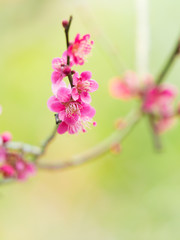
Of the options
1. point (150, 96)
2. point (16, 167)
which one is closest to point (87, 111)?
point (16, 167)

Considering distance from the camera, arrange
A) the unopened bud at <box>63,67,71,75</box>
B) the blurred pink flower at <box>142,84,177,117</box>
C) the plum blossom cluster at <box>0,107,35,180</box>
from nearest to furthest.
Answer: the unopened bud at <box>63,67,71,75</box> < the plum blossom cluster at <box>0,107,35,180</box> < the blurred pink flower at <box>142,84,177,117</box>

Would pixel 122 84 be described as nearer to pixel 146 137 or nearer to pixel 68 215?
pixel 146 137

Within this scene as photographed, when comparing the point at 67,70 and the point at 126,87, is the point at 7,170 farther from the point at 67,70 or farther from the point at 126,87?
the point at 126,87

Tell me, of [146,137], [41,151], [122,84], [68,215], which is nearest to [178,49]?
[122,84]

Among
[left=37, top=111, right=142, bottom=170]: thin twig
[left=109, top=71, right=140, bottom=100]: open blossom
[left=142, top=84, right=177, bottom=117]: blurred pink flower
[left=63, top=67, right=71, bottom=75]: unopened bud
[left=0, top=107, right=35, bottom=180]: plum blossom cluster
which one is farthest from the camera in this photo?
[left=109, top=71, right=140, bottom=100]: open blossom

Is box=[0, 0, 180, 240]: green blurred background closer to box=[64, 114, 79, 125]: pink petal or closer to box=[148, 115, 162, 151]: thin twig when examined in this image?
box=[148, 115, 162, 151]: thin twig

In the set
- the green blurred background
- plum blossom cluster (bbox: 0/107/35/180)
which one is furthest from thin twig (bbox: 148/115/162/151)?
the green blurred background
